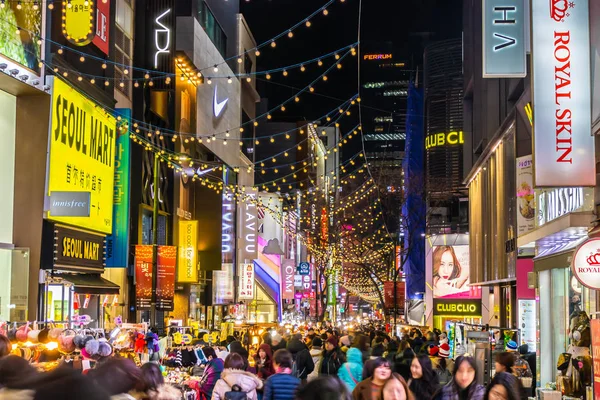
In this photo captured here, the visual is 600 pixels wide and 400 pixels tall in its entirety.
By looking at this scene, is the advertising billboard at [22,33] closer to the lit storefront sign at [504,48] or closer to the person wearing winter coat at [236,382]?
the lit storefront sign at [504,48]

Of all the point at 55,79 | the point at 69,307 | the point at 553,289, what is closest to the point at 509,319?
the point at 553,289

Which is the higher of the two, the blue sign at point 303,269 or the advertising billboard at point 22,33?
the advertising billboard at point 22,33

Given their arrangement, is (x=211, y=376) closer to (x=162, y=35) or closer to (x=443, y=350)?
(x=443, y=350)

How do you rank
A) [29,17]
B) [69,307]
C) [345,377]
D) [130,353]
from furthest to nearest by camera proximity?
[69,307], [29,17], [130,353], [345,377]

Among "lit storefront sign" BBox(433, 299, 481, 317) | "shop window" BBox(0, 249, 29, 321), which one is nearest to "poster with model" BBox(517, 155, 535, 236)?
"shop window" BBox(0, 249, 29, 321)

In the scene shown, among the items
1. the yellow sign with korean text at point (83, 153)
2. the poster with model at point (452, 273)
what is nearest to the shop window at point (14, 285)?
the yellow sign with korean text at point (83, 153)

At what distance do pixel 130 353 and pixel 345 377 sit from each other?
541cm

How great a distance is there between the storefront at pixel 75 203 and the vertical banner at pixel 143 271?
13.1 ft

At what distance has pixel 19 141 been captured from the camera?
2152cm

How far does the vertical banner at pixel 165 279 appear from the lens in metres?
32.0

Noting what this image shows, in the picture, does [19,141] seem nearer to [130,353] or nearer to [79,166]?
[79,166]

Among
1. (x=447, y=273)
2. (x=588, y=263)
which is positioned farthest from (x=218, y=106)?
(x=588, y=263)

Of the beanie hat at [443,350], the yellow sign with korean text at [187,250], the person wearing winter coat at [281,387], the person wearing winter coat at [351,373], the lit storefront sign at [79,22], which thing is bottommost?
the beanie hat at [443,350]

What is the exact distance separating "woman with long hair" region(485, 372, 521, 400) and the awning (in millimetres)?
16681
